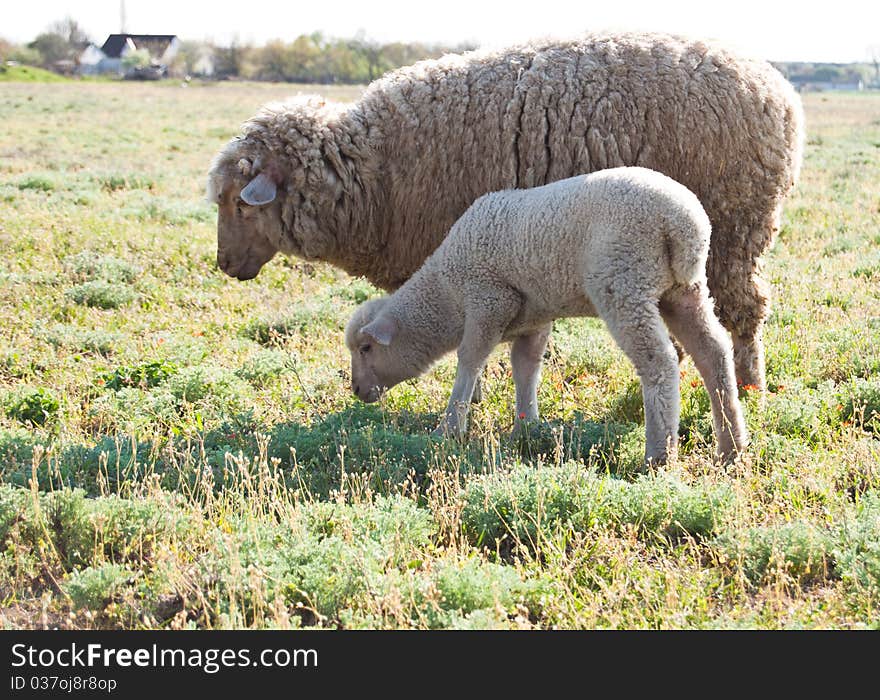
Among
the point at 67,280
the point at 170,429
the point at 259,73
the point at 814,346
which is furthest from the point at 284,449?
the point at 259,73

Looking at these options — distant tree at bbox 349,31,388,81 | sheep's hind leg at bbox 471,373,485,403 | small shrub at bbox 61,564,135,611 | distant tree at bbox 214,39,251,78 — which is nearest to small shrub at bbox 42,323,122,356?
sheep's hind leg at bbox 471,373,485,403

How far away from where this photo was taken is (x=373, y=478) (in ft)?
17.3

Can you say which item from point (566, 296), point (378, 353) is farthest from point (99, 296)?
point (566, 296)

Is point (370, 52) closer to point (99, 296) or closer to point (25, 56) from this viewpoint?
point (25, 56)

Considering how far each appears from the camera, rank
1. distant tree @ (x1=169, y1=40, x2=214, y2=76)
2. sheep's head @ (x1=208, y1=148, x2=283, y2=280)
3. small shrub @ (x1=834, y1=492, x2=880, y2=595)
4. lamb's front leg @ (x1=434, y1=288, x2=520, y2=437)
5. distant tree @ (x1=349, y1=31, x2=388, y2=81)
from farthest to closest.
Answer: distant tree @ (x1=169, y1=40, x2=214, y2=76) → distant tree @ (x1=349, y1=31, x2=388, y2=81) → sheep's head @ (x1=208, y1=148, x2=283, y2=280) → lamb's front leg @ (x1=434, y1=288, x2=520, y2=437) → small shrub @ (x1=834, y1=492, x2=880, y2=595)

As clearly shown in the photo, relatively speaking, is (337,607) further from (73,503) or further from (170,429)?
(170,429)

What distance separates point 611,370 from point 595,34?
2329 millimetres

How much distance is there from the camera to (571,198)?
549 centimetres

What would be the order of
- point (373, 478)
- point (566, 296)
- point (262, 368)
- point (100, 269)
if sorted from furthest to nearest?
point (100, 269), point (262, 368), point (566, 296), point (373, 478)

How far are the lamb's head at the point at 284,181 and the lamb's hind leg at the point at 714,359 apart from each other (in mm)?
2725

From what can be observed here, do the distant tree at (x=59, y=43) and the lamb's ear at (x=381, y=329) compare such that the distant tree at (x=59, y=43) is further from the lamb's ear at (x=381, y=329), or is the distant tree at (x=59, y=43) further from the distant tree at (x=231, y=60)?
the lamb's ear at (x=381, y=329)

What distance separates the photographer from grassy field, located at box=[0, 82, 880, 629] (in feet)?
12.7

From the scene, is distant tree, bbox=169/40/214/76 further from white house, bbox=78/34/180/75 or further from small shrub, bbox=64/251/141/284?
small shrub, bbox=64/251/141/284

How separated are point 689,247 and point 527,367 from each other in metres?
1.58
